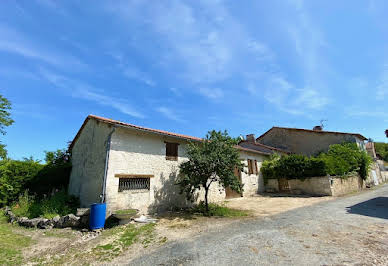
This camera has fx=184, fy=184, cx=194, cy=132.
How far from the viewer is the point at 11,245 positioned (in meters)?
5.08

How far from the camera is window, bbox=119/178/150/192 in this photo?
7.77 metres

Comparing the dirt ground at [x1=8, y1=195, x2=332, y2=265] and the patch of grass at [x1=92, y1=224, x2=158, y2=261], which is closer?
the dirt ground at [x1=8, y1=195, x2=332, y2=265]

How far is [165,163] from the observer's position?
30.4ft

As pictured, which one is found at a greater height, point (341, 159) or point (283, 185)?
point (341, 159)

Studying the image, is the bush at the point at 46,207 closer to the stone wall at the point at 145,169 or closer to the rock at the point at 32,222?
the rock at the point at 32,222

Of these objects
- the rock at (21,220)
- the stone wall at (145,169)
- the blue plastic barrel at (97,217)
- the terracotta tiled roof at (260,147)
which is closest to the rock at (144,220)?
the stone wall at (145,169)

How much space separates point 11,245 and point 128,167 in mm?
3963

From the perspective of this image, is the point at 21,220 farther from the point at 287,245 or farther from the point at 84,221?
the point at 287,245

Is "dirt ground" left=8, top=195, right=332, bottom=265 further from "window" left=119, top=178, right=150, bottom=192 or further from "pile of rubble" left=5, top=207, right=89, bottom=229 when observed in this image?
"window" left=119, top=178, right=150, bottom=192

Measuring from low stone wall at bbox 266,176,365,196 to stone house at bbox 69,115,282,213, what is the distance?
7110mm

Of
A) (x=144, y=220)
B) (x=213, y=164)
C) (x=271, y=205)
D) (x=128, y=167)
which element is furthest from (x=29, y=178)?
(x=271, y=205)

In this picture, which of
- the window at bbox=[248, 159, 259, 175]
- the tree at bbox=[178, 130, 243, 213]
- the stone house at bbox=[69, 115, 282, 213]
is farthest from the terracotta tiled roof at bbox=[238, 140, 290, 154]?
the tree at bbox=[178, 130, 243, 213]

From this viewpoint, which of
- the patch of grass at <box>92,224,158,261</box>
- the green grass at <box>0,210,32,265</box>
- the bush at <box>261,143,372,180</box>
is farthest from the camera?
the bush at <box>261,143,372,180</box>

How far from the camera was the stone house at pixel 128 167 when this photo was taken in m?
7.55
